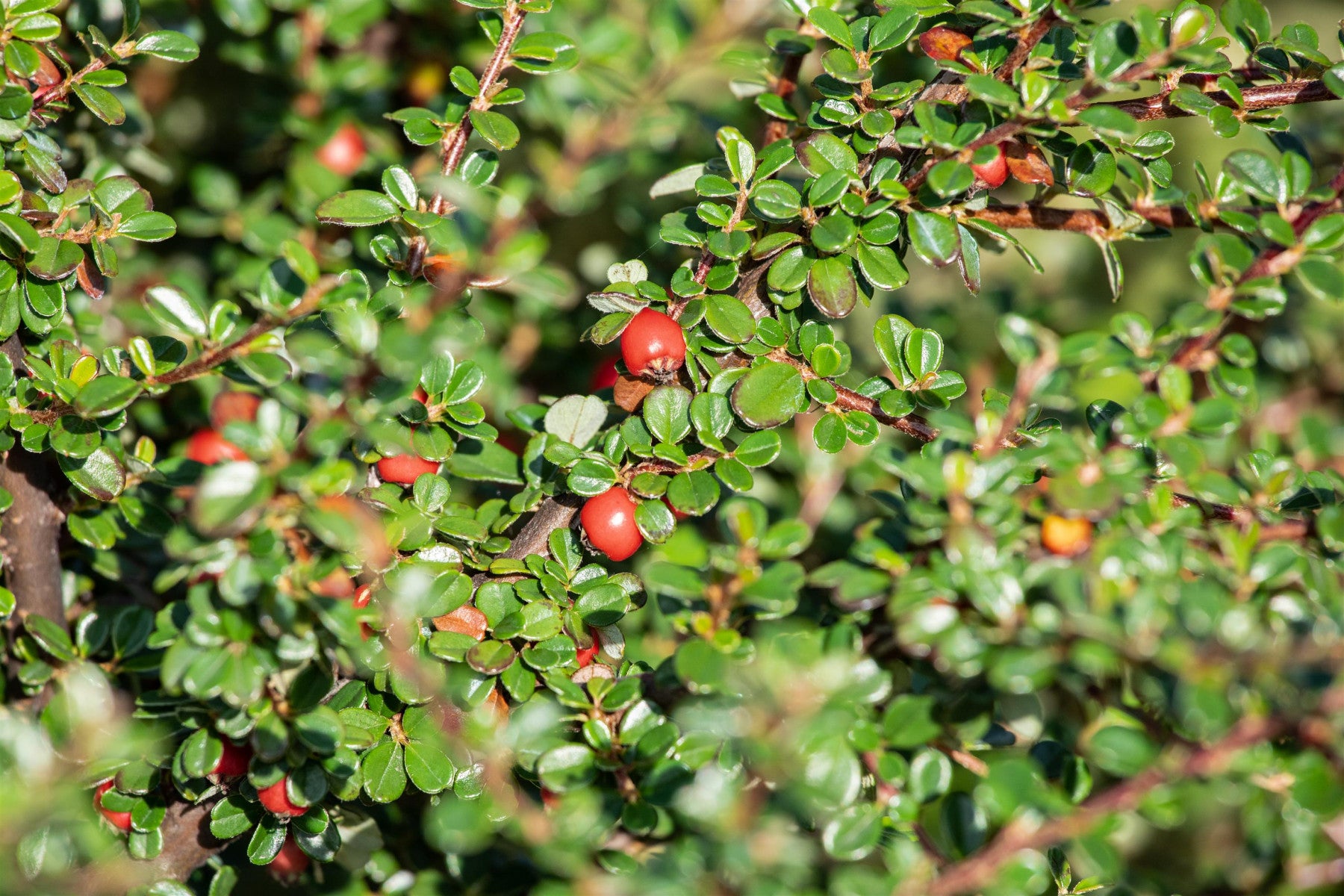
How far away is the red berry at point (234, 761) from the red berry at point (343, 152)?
1.10 meters

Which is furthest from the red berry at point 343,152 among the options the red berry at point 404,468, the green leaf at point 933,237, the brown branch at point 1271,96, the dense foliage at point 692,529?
the brown branch at point 1271,96

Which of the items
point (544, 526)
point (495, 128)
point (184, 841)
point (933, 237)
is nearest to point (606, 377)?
point (544, 526)

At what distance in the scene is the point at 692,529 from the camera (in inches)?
46.4

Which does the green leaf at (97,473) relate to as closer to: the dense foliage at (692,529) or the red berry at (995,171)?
the dense foliage at (692,529)

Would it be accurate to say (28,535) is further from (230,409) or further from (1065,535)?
Result: (1065,535)

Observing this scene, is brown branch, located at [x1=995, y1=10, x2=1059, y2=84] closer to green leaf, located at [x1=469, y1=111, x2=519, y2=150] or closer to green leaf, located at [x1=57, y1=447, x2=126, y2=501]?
green leaf, located at [x1=469, y1=111, x2=519, y2=150]

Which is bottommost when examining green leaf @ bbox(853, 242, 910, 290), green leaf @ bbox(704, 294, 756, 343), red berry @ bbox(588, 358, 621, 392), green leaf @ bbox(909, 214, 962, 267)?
red berry @ bbox(588, 358, 621, 392)

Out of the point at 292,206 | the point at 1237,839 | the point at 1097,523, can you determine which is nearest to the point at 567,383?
the point at 292,206

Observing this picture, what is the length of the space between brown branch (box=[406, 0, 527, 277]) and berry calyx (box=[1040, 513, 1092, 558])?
28.8 inches

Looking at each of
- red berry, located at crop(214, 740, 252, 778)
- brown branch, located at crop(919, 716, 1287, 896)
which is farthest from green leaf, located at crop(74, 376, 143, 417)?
brown branch, located at crop(919, 716, 1287, 896)

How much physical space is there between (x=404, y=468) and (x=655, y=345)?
13.4 inches

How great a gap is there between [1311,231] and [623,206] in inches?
47.9

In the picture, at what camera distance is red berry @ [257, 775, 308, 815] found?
3.52ft

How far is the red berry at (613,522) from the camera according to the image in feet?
3.79
